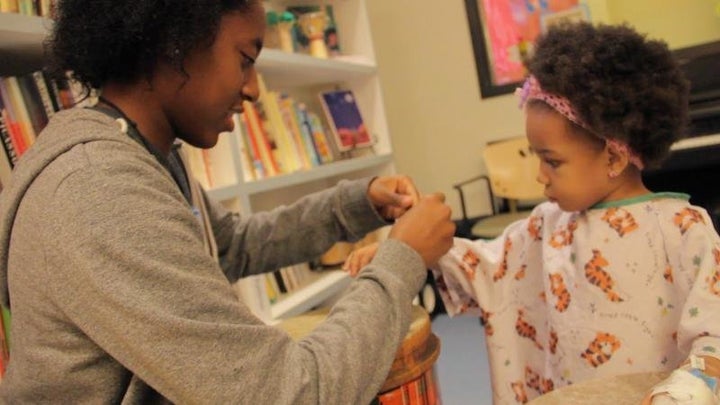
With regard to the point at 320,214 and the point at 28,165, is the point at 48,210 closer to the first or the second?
the point at 28,165

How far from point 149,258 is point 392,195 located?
66 centimetres

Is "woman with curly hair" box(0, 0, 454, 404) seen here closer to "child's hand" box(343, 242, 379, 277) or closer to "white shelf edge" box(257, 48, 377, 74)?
"child's hand" box(343, 242, 379, 277)

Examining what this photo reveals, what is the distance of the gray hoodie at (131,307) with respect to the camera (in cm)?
62

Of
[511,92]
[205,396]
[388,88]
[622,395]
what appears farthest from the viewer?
[388,88]

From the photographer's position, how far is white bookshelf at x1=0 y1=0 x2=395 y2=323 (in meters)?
1.25

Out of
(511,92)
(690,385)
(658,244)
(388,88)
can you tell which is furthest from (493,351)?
(388,88)

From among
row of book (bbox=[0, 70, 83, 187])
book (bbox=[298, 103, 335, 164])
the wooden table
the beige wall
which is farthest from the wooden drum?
the beige wall

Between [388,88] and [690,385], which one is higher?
[388,88]

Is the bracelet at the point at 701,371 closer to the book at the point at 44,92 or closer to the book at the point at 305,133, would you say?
the book at the point at 44,92

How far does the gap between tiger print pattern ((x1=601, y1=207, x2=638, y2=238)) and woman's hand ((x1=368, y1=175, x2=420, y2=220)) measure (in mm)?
356

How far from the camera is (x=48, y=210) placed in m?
0.65

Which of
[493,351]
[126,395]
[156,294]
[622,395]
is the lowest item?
[493,351]

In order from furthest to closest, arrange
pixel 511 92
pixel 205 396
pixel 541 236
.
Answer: pixel 511 92, pixel 541 236, pixel 205 396

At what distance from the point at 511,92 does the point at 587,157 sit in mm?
2220
